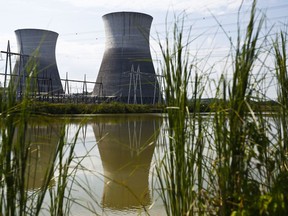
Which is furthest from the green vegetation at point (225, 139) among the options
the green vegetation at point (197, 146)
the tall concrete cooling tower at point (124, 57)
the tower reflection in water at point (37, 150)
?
the tall concrete cooling tower at point (124, 57)

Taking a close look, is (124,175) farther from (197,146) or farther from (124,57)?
(124,57)

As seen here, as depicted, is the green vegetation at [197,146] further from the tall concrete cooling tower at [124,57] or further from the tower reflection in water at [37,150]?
the tall concrete cooling tower at [124,57]

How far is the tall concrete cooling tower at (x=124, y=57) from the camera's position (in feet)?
86.6

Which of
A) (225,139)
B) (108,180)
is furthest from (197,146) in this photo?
(108,180)

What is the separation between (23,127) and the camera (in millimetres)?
1236

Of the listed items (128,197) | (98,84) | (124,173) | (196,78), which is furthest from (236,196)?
(98,84)

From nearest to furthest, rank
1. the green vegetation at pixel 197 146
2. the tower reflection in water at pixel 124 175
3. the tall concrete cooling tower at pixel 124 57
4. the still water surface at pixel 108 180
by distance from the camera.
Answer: the green vegetation at pixel 197 146, the still water surface at pixel 108 180, the tower reflection in water at pixel 124 175, the tall concrete cooling tower at pixel 124 57

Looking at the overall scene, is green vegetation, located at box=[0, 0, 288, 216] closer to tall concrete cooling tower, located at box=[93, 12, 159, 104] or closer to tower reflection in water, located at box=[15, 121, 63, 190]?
tower reflection in water, located at box=[15, 121, 63, 190]

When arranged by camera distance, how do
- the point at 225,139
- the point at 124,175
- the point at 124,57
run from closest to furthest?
the point at 225,139 < the point at 124,175 < the point at 124,57

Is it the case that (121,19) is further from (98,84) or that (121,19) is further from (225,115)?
(225,115)

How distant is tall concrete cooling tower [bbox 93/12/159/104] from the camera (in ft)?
86.6

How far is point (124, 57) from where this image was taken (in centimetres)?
2788

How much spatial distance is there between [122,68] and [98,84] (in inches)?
131

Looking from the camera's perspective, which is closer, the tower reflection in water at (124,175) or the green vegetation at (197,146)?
the green vegetation at (197,146)
